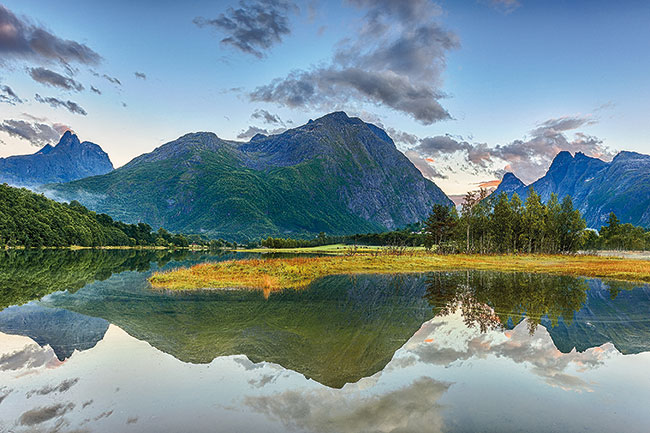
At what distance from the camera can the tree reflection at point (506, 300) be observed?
23219 mm

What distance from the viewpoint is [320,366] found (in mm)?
14289

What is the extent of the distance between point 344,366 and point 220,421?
235 inches

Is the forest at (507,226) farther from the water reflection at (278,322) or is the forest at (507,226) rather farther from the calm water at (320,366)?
the calm water at (320,366)

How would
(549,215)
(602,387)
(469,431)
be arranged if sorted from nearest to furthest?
(469,431) → (602,387) → (549,215)

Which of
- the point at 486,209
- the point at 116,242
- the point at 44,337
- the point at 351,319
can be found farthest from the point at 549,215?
the point at 116,242

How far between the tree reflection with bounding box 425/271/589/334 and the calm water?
0.31 metres

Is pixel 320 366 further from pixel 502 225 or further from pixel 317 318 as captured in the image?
pixel 502 225

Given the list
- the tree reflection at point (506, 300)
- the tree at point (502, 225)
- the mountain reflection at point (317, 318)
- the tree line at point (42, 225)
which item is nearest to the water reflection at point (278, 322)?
the mountain reflection at point (317, 318)

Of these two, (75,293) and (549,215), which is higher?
(549,215)

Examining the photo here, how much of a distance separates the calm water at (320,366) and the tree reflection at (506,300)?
0.31 metres

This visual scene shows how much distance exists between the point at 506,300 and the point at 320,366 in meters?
22.6

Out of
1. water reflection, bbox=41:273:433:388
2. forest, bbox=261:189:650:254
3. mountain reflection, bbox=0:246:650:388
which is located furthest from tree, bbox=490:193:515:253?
water reflection, bbox=41:273:433:388

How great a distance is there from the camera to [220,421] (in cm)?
973

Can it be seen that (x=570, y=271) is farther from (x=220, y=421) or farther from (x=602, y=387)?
(x=220, y=421)
